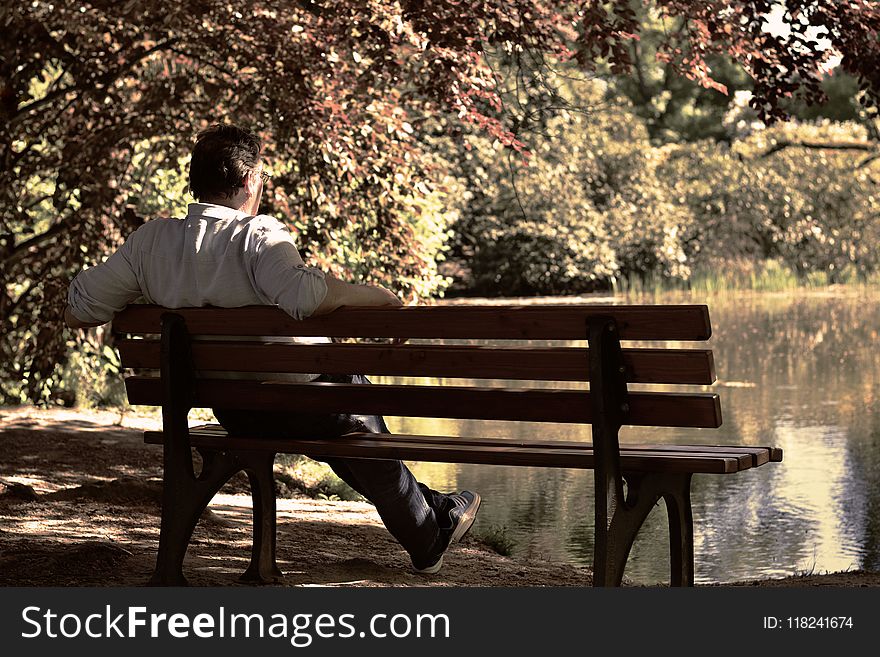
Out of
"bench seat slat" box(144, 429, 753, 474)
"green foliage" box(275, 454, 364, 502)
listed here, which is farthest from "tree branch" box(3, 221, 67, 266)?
"bench seat slat" box(144, 429, 753, 474)

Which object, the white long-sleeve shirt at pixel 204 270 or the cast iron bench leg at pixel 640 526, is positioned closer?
the cast iron bench leg at pixel 640 526

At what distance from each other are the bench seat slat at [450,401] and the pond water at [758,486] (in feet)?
6.61

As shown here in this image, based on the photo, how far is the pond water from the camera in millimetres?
6223

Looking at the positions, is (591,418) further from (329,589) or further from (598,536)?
(329,589)

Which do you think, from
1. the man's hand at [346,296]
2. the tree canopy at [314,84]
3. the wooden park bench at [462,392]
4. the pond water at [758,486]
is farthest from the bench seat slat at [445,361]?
the tree canopy at [314,84]

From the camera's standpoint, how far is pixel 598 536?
3.74m

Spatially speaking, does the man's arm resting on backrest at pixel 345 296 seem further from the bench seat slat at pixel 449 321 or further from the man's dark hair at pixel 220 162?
the man's dark hair at pixel 220 162

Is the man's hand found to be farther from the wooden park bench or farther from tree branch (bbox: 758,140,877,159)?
tree branch (bbox: 758,140,877,159)

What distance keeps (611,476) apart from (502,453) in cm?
32

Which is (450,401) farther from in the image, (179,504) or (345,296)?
(179,504)

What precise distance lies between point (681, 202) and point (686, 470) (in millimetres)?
23381

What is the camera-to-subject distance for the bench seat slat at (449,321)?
3.52 meters

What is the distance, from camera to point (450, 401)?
3.96 m

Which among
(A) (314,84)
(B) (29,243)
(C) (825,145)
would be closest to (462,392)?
(A) (314,84)
